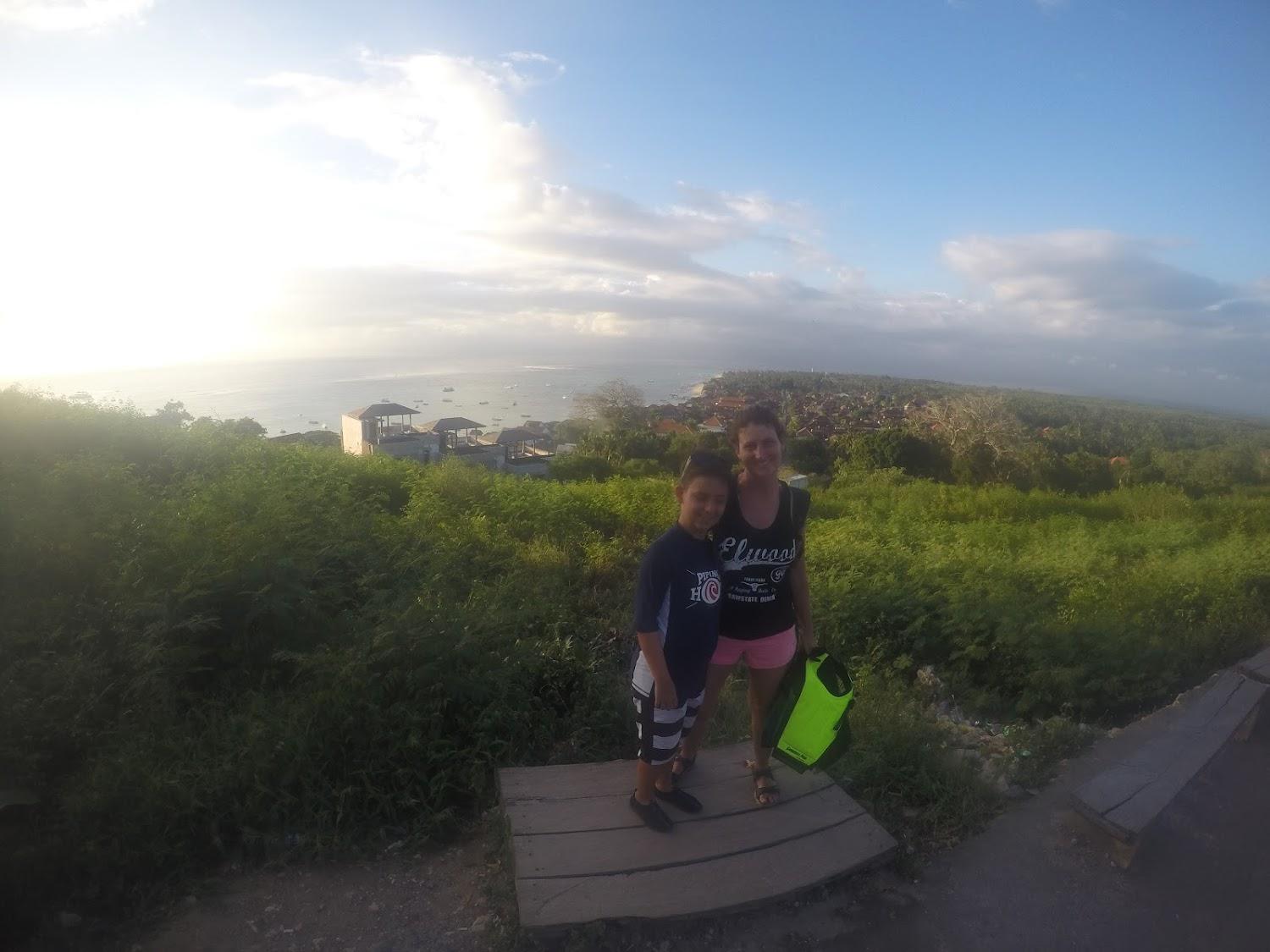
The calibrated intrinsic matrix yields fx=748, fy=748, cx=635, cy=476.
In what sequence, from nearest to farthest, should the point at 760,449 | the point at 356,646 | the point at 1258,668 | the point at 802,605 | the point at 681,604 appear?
the point at 681,604
the point at 760,449
the point at 802,605
the point at 356,646
the point at 1258,668

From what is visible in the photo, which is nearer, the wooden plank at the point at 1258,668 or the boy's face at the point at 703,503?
the boy's face at the point at 703,503

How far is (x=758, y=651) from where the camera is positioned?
9.78 feet

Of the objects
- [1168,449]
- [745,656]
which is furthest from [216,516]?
[1168,449]

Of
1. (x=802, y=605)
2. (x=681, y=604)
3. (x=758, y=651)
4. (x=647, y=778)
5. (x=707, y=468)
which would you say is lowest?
(x=647, y=778)

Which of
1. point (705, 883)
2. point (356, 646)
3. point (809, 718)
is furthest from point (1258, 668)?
point (356, 646)

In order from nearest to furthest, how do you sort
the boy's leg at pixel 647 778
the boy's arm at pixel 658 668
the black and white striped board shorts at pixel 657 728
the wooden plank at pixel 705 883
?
the wooden plank at pixel 705 883 < the boy's arm at pixel 658 668 < the black and white striped board shorts at pixel 657 728 < the boy's leg at pixel 647 778

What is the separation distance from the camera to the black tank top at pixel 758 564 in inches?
111

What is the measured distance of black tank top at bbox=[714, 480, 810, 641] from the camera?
2.81 m

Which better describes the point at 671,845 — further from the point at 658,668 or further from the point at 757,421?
the point at 757,421

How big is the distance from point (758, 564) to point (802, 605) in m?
0.36

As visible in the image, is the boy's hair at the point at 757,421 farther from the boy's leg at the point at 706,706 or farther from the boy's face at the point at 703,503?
the boy's leg at the point at 706,706

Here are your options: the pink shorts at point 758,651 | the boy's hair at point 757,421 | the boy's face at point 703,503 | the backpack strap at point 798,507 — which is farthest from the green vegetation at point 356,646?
the boy's hair at point 757,421

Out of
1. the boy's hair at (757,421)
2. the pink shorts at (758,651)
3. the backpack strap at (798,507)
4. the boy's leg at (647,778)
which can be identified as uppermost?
the boy's hair at (757,421)

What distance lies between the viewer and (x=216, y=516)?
15.3 ft
